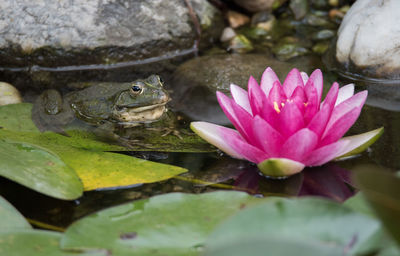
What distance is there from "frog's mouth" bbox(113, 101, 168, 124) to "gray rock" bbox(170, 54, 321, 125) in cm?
13

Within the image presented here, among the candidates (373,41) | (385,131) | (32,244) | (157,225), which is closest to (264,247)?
(157,225)

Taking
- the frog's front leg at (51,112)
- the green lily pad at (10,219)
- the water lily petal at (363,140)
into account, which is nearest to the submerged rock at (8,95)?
the frog's front leg at (51,112)

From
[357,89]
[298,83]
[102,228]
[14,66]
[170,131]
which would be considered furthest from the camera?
[14,66]

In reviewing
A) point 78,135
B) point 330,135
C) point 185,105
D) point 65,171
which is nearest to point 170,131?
point 185,105

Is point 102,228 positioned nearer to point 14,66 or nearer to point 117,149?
point 117,149

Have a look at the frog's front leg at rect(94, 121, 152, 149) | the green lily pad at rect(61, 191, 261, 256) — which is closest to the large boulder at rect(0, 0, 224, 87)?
the frog's front leg at rect(94, 121, 152, 149)

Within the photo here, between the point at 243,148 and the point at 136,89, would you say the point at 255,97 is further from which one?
the point at 136,89

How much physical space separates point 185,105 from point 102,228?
5.44ft

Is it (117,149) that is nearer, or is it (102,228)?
(102,228)

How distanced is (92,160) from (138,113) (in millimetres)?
1050

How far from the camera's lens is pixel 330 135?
6.27ft

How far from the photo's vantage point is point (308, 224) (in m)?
1.24

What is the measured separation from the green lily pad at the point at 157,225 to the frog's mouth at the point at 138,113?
1.49m

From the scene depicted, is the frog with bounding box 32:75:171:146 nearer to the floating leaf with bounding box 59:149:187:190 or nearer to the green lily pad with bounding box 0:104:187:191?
the green lily pad with bounding box 0:104:187:191
